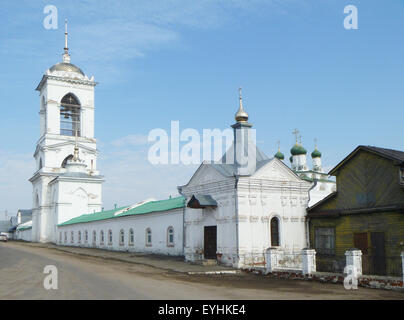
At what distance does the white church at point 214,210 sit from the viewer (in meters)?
23.1

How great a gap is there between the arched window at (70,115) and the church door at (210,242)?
42438 millimetres

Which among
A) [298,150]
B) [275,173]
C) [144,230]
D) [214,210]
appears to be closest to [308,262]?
[275,173]

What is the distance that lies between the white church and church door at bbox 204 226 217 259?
47 mm

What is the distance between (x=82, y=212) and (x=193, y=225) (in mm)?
35093

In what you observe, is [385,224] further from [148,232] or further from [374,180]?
[148,232]

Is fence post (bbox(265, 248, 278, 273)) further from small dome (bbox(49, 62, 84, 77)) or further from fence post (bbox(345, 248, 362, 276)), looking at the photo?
small dome (bbox(49, 62, 84, 77))

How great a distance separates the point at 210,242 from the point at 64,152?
40.6 metres

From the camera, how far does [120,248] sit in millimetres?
37906

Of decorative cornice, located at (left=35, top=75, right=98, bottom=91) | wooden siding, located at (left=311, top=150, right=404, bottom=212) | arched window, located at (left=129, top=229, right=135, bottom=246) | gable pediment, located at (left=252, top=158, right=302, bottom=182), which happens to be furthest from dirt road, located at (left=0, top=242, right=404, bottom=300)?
decorative cornice, located at (left=35, top=75, right=98, bottom=91)

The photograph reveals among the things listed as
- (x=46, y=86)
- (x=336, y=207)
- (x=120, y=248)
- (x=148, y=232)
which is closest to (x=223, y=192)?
(x=336, y=207)

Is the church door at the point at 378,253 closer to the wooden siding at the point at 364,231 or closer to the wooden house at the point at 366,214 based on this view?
the wooden house at the point at 366,214

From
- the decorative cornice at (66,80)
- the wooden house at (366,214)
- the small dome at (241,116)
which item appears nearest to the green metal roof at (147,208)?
the small dome at (241,116)

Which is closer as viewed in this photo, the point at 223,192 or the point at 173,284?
the point at 173,284
